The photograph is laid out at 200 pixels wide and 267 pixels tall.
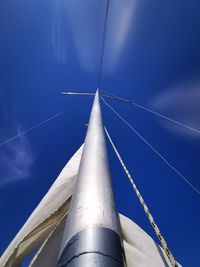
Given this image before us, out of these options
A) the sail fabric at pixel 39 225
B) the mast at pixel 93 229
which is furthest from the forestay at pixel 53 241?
the mast at pixel 93 229

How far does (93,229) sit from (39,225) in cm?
190

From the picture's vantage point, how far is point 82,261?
1465mm

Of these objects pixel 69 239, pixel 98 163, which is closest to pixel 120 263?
pixel 69 239

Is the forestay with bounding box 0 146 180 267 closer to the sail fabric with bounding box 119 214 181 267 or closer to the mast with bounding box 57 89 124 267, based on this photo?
the sail fabric with bounding box 119 214 181 267

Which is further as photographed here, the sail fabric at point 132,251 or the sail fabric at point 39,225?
the sail fabric at point 39,225

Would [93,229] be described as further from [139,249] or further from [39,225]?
[39,225]

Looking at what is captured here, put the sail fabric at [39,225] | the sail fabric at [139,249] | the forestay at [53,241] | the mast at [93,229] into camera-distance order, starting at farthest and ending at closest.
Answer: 1. the sail fabric at [39,225]
2. the forestay at [53,241]
3. the sail fabric at [139,249]
4. the mast at [93,229]

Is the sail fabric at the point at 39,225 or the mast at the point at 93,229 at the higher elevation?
the mast at the point at 93,229

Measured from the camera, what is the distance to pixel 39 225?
3.33 m

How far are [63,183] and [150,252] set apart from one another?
83.5 inches

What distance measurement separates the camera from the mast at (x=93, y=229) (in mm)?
1503

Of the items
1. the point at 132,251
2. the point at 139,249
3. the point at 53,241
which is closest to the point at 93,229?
the point at 132,251

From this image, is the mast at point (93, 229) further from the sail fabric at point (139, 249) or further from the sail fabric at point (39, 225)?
the sail fabric at point (39, 225)

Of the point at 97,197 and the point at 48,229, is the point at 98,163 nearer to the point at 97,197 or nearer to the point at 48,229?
the point at 97,197
